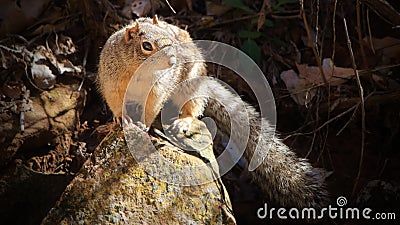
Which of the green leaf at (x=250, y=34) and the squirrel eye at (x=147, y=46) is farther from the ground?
the squirrel eye at (x=147, y=46)

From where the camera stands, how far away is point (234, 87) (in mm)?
4527

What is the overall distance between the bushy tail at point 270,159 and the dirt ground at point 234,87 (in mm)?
344

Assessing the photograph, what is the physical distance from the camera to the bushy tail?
3.38 metres

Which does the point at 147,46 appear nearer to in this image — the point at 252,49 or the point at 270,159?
the point at 270,159

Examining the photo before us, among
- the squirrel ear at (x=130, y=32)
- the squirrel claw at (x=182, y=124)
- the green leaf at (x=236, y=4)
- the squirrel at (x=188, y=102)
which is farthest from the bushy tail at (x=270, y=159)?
the green leaf at (x=236, y=4)

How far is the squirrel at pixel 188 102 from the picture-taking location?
3.33 meters

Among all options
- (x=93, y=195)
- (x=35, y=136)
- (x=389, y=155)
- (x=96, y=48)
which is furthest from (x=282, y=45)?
(x=93, y=195)

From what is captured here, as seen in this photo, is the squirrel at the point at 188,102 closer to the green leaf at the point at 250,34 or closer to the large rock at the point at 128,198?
the large rock at the point at 128,198

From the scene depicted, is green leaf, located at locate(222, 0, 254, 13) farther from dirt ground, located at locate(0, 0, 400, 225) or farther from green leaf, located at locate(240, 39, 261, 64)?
green leaf, located at locate(240, 39, 261, 64)

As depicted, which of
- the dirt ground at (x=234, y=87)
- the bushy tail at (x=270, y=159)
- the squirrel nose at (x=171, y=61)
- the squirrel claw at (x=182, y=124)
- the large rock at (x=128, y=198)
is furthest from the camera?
the dirt ground at (x=234, y=87)

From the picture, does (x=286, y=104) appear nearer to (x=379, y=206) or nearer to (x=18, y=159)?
(x=379, y=206)

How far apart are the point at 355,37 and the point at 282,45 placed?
0.65 metres

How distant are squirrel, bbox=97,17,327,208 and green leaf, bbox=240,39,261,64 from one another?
0.76 meters

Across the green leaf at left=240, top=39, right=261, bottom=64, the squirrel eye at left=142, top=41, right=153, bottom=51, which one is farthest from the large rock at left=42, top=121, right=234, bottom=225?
the green leaf at left=240, top=39, right=261, bottom=64
